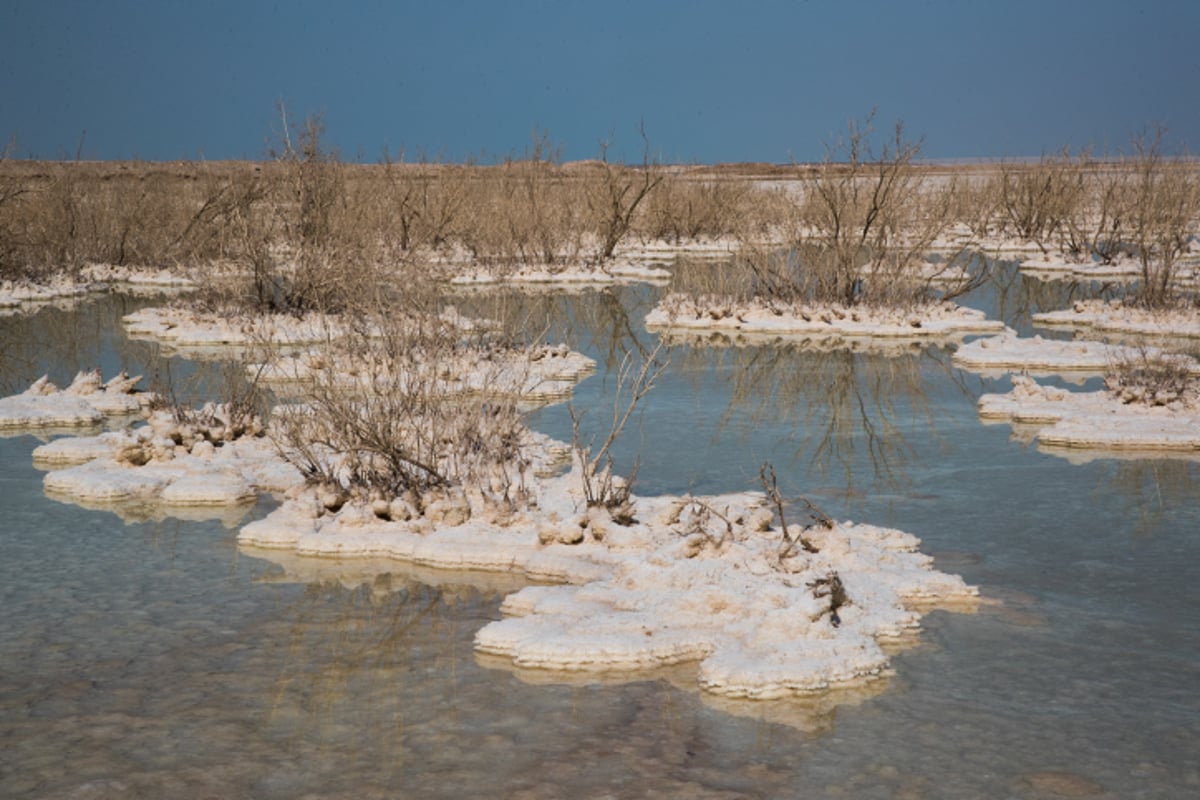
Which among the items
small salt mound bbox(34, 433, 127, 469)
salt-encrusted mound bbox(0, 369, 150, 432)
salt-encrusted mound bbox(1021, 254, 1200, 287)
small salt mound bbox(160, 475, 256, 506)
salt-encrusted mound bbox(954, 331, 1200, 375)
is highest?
salt-encrusted mound bbox(1021, 254, 1200, 287)

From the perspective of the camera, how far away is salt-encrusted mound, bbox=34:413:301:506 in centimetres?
915

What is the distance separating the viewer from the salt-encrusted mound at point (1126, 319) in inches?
698

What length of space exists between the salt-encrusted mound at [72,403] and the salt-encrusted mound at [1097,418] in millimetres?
7942

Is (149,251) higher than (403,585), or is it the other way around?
(149,251)

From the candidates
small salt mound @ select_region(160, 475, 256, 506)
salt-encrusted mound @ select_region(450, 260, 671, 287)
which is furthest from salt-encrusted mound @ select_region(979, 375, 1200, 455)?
salt-encrusted mound @ select_region(450, 260, 671, 287)

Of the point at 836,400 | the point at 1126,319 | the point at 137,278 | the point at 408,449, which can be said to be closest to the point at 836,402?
the point at 836,400

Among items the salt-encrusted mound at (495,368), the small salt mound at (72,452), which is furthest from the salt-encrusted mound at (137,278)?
the small salt mound at (72,452)

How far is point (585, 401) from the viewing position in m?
12.6

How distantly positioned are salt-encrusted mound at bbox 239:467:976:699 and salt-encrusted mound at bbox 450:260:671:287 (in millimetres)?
16984

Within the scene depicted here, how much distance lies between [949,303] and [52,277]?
662 inches

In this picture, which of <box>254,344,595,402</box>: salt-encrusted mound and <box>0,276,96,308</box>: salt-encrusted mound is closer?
<box>254,344,595,402</box>: salt-encrusted mound

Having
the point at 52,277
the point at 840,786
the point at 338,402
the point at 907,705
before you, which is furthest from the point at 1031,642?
the point at 52,277

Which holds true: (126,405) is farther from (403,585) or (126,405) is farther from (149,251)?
(149,251)

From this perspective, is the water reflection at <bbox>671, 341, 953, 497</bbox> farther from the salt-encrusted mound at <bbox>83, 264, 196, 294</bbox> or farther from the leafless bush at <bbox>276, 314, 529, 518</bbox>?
the salt-encrusted mound at <bbox>83, 264, 196, 294</bbox>
